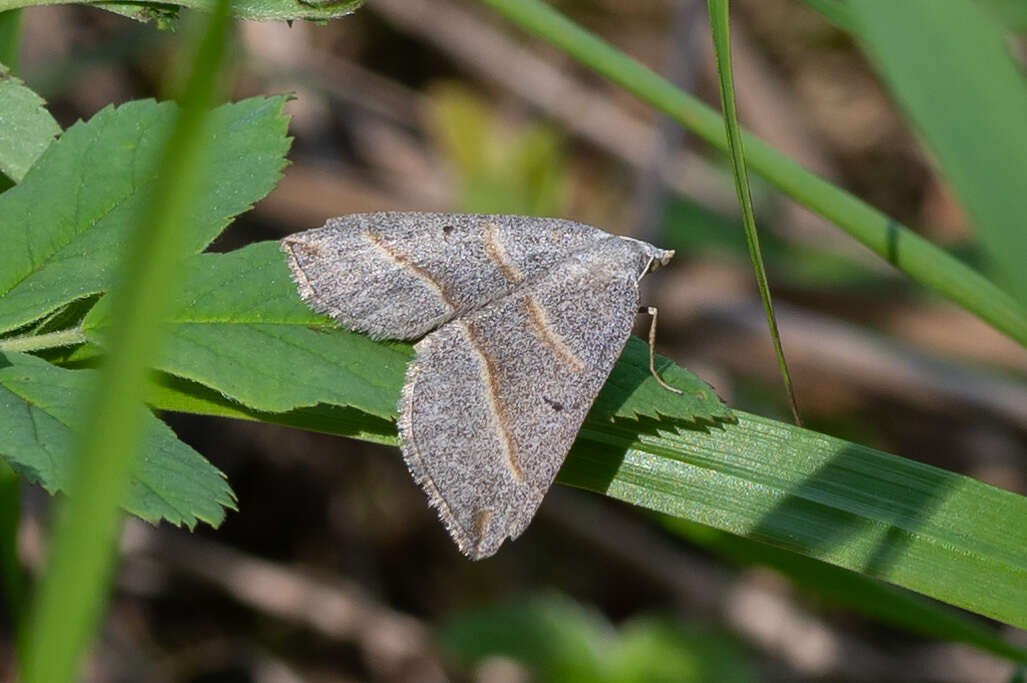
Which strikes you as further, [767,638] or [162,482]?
[767,638]

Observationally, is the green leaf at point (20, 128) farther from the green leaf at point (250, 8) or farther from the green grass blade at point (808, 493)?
the green grass blade at point (808, 493)

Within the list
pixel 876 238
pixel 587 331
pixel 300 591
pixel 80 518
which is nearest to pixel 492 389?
pixel 587 331

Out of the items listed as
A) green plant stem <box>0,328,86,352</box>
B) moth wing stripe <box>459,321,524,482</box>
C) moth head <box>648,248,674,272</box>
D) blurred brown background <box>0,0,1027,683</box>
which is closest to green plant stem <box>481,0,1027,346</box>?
moth head <box>648,248,674,272</box>

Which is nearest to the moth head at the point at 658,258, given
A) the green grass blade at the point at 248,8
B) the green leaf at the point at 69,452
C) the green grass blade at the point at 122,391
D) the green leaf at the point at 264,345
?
the green leaf at the point at 264,345

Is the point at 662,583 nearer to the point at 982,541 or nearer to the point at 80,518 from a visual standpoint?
the point at 982,541

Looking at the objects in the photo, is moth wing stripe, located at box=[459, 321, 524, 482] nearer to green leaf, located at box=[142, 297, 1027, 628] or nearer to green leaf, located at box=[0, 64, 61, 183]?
green leaf, located at box=[142, 297, 1027, 628]
